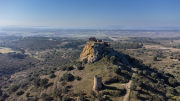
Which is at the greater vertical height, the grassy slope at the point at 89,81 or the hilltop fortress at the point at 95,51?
the hilltop fortress at the point at 95,51

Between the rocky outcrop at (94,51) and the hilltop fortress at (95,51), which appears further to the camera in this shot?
the hilltop fortress at (95,51)

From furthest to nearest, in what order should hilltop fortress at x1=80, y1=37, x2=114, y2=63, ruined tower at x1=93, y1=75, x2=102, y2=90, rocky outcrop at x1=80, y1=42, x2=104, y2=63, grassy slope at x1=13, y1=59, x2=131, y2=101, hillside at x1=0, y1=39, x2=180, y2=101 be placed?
hilltop fortress at x1=80, y1=37, x2=114, y2=63
rocky outcrop at x1=80, y1=42, x2=104, y2=63
grassy slope at x1=13, y1=59, x2=131, y2=101
ruined tower at x1=93, y1=75, x2=102, y2=90
hillside at x1=0, y1=39, x2=180, y2=101

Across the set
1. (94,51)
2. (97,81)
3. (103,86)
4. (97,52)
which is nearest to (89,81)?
(103,86)

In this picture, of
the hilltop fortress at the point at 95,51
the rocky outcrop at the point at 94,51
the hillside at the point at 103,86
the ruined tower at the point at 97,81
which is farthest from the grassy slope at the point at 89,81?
the hilltop fortress at the point at 95,51

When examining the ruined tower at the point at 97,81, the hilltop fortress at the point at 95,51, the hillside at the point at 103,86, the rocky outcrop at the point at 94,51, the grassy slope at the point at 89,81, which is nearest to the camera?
the hillside at the point at 103,86

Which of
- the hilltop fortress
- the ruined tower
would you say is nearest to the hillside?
the hilltop fortress

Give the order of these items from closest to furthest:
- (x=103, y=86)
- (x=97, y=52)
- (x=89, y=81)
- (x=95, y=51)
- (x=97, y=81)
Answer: (x=97, y=81) < (x=103, y=86) < (x=89, y=81) < (x=97, y=52) < (x=95, y=51)

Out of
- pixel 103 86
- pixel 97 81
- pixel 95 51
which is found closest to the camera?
pixel 97 81

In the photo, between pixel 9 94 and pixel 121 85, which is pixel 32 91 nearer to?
pixel 9 94

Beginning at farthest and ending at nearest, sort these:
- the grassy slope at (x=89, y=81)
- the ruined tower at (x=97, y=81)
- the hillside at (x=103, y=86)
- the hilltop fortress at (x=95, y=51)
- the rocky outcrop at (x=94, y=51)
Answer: the hilltop fortress at (x=95, y=51) → the rocky outcrop at (x=94, y=51) → the grassy slope at (x=89, y=81) → the ruined tower at (x=97, y=81) → the hillside at (x=103, y=86)

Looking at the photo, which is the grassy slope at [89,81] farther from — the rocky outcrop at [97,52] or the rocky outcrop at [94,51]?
the rocky outcrop at [97,52]

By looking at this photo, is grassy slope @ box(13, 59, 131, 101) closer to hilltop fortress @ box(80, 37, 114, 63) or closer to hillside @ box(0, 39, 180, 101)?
hillside @ box(0, 39, 180, 101)

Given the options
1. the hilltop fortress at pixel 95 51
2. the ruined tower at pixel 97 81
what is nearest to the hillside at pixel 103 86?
the hilltop fortress at pixel 95 51

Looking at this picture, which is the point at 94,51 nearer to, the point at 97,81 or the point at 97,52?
the point at 97,52
